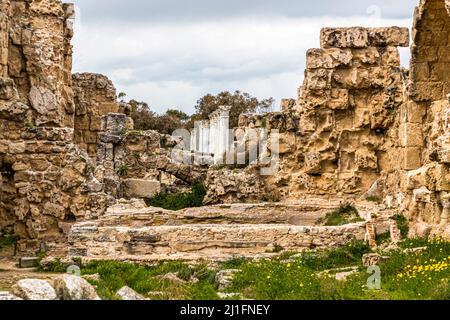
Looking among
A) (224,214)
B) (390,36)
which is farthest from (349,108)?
(224,214)

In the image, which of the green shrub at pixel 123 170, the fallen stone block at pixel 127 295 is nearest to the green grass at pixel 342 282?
the fallen stone block at pixel 127 295

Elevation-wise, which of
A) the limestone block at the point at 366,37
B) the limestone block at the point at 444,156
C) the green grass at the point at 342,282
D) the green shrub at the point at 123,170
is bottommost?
the green grass at the point at 342,282

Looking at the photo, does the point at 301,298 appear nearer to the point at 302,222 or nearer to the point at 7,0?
the point at 302,222

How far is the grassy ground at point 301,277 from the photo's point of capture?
43.6ft

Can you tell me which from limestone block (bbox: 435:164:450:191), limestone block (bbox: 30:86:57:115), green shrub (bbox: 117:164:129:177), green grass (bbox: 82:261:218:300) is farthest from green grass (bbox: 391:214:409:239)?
green shrub (bbox: 117:164:129:177)

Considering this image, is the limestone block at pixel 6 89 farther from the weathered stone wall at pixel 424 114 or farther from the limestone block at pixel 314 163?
the weathered stone wall at pixel 424 114

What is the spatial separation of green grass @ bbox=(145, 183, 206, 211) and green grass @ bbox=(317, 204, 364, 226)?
475 cm

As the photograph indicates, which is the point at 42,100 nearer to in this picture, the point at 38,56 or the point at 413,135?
the point at 38,56

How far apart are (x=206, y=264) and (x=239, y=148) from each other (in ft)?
30.3

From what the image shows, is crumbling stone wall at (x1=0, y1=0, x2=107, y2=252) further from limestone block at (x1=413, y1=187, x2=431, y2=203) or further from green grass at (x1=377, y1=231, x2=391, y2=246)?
limestone block at (x1=413, y1=187, x2=431, y2=203)

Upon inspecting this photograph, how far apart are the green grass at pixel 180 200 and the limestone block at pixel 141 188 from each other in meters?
0.32

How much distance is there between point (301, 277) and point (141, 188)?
13.6 m

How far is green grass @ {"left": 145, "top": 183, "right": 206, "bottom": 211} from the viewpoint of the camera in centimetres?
2625

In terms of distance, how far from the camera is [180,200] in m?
26.6
